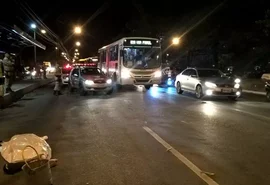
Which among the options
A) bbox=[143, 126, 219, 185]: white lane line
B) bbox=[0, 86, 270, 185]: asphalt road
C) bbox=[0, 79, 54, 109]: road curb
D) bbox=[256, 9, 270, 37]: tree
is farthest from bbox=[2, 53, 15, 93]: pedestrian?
bbox=[256, 9, 270, 37]: tree

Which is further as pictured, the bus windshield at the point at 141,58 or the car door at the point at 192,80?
the bus windshield at the point at 141,58

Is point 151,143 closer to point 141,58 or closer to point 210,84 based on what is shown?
point 210,84

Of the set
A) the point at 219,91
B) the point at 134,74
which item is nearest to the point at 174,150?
the point at 219,91

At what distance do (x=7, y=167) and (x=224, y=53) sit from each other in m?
34.8

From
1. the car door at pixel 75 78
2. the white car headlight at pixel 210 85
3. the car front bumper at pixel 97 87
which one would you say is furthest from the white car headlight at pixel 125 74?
the white car headlight at pixel 210 85

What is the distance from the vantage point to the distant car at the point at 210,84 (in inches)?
741

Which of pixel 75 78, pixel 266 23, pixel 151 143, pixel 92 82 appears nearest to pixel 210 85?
pixel 92 82

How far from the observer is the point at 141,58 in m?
24.6

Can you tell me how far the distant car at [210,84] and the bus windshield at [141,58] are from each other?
337cm

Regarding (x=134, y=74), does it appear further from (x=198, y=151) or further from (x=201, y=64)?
(x=201, y=64)

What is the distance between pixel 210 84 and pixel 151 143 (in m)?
11.1

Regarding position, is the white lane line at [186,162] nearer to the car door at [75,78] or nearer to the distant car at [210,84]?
the distant car at [210,84]

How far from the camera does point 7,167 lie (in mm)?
6215

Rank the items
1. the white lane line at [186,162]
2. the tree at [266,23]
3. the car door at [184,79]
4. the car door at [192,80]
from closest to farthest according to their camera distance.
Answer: the white lane line at [186,162], the car door at [192,80], the car door at [184,79], the tree at [266,23]
